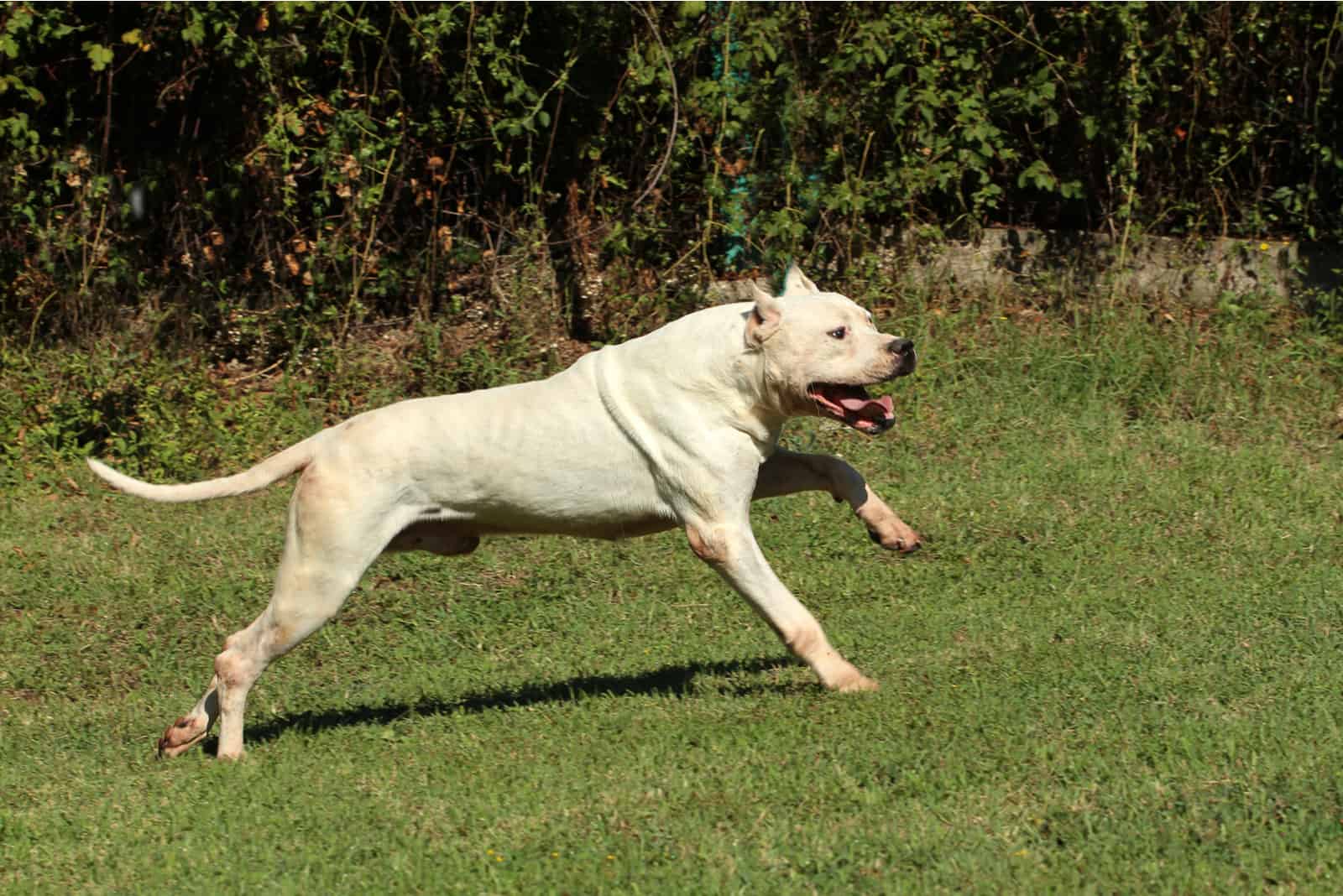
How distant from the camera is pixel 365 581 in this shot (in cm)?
834

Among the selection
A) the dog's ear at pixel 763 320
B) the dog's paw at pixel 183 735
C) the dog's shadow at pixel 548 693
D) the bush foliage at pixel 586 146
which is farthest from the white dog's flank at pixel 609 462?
the bush foliage at pixel 586 146

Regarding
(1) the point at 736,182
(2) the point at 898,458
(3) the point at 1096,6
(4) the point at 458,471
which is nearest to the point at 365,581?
(4) the point at 458,471

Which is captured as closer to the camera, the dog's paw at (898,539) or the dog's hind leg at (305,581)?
the dog's hind leg at (305,581)

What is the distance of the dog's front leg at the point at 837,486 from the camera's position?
6.25 metres

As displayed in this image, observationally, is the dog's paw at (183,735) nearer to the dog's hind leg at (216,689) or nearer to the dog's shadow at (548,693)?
the dog's hind leg at (216,689)

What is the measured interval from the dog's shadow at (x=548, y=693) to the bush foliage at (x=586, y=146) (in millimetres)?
4545

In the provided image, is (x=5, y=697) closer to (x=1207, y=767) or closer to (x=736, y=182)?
(x=1207, y=767)

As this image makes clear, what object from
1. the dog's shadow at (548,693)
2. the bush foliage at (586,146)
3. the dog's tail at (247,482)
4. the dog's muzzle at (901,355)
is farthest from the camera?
the bush foliage at (586,146)

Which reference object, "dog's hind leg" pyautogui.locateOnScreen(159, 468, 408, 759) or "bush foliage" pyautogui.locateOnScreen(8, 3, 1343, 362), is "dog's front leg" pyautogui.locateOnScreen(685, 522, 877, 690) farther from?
"bush foliage" pyautogui.locateOnScreen(8, 3, 1343, 362)

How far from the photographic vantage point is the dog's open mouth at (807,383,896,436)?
19.7 feet

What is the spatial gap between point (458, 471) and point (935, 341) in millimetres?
5290

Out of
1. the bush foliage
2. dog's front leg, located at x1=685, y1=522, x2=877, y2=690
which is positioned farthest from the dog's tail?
the bush foliage

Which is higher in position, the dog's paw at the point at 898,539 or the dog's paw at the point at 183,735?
the dog's paw at the point at 898,539

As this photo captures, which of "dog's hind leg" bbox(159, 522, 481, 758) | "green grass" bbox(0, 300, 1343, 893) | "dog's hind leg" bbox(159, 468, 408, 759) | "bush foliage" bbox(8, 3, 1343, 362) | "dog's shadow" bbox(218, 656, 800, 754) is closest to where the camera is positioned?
"green grass" bbox(0, 300, 1343, 893)
